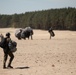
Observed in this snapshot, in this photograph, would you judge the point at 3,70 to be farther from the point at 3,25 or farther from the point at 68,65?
the point at 3,25

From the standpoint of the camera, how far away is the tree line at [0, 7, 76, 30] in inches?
3875

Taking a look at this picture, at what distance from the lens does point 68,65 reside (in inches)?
655

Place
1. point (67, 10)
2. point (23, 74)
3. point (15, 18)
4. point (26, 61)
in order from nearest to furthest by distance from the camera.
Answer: point (23, 74), point (26, 61), point (67, 10), point (15, 18)

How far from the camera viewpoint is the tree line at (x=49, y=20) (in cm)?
9843

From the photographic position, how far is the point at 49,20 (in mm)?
109688

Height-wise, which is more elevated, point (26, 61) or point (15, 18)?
point (26, 61)

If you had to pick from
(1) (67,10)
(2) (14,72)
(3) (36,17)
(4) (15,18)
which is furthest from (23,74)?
(4) (15,18)

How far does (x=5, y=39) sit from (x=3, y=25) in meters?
135

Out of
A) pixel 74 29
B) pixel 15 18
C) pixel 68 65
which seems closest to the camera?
pixel 68 65

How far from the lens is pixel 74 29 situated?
312 ft

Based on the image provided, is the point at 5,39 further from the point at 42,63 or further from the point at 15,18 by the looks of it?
the point at 15,18

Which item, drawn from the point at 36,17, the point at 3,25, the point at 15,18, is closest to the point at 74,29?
the point at 36,17

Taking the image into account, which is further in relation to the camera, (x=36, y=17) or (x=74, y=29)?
(x=36, y=17)

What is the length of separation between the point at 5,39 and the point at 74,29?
263 ft
